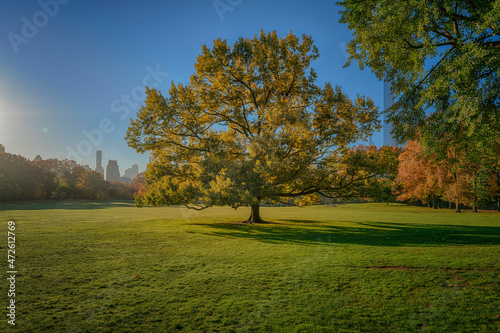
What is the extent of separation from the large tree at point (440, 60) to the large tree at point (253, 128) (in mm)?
6529

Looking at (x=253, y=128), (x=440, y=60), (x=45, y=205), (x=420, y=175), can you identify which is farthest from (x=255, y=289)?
(x=45, y=205)

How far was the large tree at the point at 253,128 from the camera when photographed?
18406mm

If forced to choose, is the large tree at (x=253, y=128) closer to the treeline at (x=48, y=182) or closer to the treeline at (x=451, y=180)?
the treeline at (x=451, y=180)

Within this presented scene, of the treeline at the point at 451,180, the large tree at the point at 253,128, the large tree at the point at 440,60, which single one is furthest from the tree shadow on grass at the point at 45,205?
the treeline at the point at 451,180

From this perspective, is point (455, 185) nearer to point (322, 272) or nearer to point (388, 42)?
point (388, 42)

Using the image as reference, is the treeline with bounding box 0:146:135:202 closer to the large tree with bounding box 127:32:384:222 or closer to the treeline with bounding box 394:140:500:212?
the large tree with bounding box 127:32:384:222

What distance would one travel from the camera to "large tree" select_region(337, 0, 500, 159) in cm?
823

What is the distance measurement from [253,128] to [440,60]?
13.7 meters

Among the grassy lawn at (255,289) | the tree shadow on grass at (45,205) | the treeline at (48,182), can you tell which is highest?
the treeline at (48,182)

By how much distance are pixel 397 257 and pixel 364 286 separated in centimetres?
401

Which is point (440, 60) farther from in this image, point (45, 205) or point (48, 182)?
point (48, 182)

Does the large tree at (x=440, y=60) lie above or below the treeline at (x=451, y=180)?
above

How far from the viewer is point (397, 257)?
1005 centimetres

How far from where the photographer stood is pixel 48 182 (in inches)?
2884
